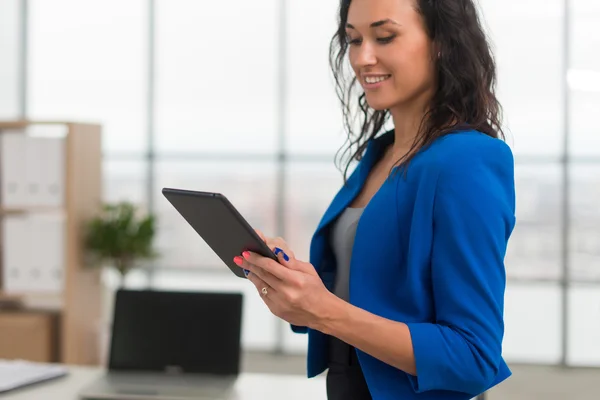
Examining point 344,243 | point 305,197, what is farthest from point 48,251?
point 344,243

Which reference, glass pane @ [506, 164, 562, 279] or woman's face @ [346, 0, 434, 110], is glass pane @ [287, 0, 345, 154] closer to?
glass pane @ [506, 164, 562, 279]

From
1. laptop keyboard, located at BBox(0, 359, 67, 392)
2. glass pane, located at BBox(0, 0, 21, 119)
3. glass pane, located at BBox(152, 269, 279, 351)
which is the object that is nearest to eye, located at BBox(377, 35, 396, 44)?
laptop keyboard, located at BBox(0, 359, 67, 392)

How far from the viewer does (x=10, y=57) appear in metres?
5.89

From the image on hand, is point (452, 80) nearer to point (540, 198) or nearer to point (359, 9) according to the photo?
point (359, 9)

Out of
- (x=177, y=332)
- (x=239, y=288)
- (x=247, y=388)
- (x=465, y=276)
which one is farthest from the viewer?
(x=239, y=288)

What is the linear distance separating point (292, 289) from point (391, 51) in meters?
0.43

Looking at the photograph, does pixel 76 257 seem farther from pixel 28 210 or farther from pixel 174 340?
pixel 174 340

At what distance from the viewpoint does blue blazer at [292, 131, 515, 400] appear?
3.62 ft

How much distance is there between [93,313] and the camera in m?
4.52

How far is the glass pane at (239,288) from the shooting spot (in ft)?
19.0

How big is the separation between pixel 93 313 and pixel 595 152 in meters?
3.53

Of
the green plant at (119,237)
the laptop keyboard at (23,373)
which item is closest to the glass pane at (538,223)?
the green plant at (119,237)

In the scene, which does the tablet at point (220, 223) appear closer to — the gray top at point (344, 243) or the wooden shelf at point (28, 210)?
the gray top at point (344, 243)

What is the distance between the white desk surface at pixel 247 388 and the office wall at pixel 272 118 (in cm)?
341
